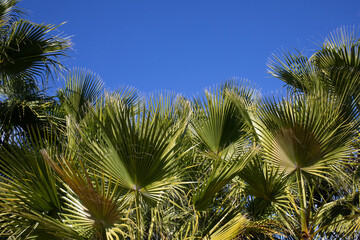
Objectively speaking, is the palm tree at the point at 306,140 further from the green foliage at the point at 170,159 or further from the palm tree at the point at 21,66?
the palm tree at the point at 21,66

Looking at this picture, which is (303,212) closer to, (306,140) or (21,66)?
(306,140)

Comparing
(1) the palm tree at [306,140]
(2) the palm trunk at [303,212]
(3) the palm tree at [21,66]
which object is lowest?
(2) the palm trunk at [303,212]

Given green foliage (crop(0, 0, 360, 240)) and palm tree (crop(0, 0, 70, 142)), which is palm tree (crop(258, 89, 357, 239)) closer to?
green foliage (crop(0, 0, 360, 240))

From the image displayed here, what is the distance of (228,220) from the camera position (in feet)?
14.8

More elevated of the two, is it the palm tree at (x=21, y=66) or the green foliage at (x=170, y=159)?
the palm tree at (x=21, y=66)

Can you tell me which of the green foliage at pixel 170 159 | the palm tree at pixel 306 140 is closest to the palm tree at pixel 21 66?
the green foliage at pixel 170 159

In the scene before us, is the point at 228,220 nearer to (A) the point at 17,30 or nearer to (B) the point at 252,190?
(B) the point at 252,190

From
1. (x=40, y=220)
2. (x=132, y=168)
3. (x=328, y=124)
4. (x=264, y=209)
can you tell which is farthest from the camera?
(x=264, y=209)

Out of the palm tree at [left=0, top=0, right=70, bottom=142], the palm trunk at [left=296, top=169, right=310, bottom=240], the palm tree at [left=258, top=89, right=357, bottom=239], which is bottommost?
the palm trunk at [left=296, top=169, right=310, bottom=240]

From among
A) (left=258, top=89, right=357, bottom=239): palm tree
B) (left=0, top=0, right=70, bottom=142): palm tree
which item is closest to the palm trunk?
(left=258, top=89, right=357, bottom=239): palm tree

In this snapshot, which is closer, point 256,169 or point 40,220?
point 40,220

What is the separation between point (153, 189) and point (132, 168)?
29 centimetres

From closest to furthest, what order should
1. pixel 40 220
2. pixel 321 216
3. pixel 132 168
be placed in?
pixel 40 220 < pixel 132 168 < pixel 321 216

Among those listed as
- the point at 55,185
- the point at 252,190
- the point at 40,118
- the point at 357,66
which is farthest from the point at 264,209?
the point at 40,118
